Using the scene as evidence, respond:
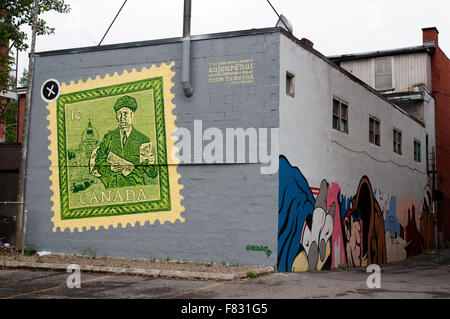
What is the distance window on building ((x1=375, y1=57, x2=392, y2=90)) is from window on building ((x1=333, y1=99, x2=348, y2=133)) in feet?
46.1

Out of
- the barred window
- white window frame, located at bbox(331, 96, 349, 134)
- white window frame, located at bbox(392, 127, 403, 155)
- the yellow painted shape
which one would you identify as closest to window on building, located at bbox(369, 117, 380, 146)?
white window frame, located at bbox(392, 127, 403, 155)

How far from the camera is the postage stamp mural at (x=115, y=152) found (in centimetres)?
1450

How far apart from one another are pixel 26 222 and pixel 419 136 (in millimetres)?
20027

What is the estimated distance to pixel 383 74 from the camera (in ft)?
101

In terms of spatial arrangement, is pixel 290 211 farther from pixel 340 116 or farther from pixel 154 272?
pixel 340 116

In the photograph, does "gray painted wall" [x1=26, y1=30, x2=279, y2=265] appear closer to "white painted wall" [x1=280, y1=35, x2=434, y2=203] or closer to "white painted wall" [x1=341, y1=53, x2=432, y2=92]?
"white painted wall" [x1=280, y1=35, x2=434, y2=203]

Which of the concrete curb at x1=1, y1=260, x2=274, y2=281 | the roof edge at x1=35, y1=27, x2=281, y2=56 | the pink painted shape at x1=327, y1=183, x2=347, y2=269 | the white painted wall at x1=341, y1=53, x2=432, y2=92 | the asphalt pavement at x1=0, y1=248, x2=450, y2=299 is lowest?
the asphalt pavement at x1=0, y1=248, x2=450, y2=299

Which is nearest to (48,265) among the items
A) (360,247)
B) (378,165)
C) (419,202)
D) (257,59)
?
(257,59)

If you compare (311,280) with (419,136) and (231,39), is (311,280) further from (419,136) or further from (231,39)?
(419,136)

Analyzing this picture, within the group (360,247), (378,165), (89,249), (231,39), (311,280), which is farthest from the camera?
(378,165)

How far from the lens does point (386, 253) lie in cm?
2241

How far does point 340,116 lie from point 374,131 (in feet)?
13.1

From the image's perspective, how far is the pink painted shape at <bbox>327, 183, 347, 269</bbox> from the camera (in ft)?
53.2

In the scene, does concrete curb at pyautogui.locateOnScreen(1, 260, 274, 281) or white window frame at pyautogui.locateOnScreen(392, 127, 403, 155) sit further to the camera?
white window frame at pyautogui.locateOnScreen(392, 127, 403, 155)
